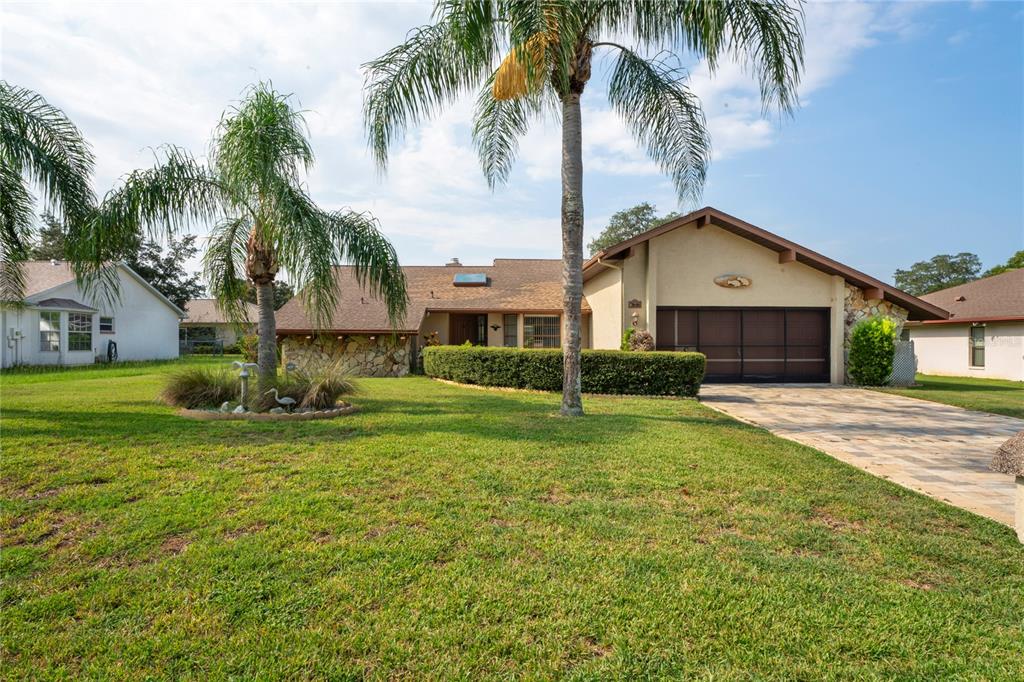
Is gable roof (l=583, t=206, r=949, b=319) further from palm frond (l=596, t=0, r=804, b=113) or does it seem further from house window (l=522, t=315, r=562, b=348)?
palm frond (l=596, t=0, r=804, b=113)

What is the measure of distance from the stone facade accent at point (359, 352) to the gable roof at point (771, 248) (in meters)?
7.62

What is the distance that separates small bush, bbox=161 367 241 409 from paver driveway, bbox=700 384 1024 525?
9184mm

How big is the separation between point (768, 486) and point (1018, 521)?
1645mm

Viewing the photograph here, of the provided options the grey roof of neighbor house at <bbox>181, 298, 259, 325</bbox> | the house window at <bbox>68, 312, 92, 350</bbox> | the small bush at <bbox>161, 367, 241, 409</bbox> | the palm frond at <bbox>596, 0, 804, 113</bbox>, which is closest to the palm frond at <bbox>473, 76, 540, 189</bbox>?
the palm frond at <bbox>596, 0, 804, 113</bbox>

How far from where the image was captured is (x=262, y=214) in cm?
809

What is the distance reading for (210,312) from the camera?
1607 inches

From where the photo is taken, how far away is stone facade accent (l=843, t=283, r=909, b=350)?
14.9 m

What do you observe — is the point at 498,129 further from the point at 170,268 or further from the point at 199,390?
the point at 170,268

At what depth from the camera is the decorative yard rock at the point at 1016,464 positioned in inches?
131

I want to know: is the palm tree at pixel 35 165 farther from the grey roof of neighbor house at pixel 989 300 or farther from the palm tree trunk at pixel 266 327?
the grey roof of neighbor house at pixel 989 300

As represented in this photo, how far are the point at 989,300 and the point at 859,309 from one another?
360 inches

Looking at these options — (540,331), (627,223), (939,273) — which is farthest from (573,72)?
(939,273)

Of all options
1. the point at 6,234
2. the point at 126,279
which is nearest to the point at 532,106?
the point at 6,234

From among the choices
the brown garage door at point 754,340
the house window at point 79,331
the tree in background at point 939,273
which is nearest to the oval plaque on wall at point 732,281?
the brown garage door at point 754,340
